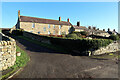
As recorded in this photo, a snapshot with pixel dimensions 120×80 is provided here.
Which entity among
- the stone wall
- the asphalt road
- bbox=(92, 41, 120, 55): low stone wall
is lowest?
the asphalt road

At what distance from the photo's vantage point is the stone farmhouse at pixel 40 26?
95.4 ft

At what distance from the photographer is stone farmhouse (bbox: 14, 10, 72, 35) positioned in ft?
95.4

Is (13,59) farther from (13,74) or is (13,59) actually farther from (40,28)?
(40,28)

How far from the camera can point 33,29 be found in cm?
3069

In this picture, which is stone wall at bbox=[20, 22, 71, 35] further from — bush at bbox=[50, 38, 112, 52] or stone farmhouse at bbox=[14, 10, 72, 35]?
bush at bbox=[50, 38, 112, 52]

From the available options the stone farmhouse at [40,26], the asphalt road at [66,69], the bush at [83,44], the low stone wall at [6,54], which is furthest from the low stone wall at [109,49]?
the stone farmhouse at [40,26]

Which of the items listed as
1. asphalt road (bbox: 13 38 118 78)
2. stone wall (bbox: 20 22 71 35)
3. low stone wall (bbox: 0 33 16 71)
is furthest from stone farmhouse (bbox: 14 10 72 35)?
low stone wall (bbox: 0 33 16 71)

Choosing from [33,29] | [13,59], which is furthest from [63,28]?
[13,59]

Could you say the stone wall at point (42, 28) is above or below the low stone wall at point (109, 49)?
above

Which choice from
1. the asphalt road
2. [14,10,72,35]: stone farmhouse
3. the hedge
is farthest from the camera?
[14,10,72,35]: stone farmhouse

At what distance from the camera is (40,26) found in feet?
105

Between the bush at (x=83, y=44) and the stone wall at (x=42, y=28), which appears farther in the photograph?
the stone wall at (x=42, y=28)

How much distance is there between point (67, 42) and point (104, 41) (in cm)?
612

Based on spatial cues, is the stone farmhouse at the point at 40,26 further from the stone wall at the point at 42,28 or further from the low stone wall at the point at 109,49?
the low stone wall at the point at 109,49
